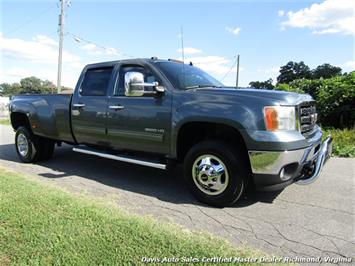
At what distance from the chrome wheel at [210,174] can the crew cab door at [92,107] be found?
186 centimetres

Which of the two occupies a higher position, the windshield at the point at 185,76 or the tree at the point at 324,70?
the tree at the point at 324,70

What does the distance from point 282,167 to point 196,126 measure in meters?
1.26

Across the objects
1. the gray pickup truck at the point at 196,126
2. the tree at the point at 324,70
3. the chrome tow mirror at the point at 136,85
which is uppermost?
the tree at the point at 324,70

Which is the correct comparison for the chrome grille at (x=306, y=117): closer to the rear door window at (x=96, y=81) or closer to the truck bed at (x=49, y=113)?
the rear door window at (x=96, y=81)

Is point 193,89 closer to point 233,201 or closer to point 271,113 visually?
point 271,113

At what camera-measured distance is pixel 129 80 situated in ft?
15.1

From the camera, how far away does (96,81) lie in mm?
5891

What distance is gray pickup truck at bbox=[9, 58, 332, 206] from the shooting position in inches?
155

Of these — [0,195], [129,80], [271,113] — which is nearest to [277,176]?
[271,113]

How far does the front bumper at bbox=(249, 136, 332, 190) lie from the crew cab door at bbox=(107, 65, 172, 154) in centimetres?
132

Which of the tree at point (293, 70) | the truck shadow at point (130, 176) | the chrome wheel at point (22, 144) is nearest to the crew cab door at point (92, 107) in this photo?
the truck shadow at point (130, 176)

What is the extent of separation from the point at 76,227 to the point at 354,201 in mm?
3488

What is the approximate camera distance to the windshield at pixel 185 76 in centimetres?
488

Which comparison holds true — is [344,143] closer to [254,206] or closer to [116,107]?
[254,206]
